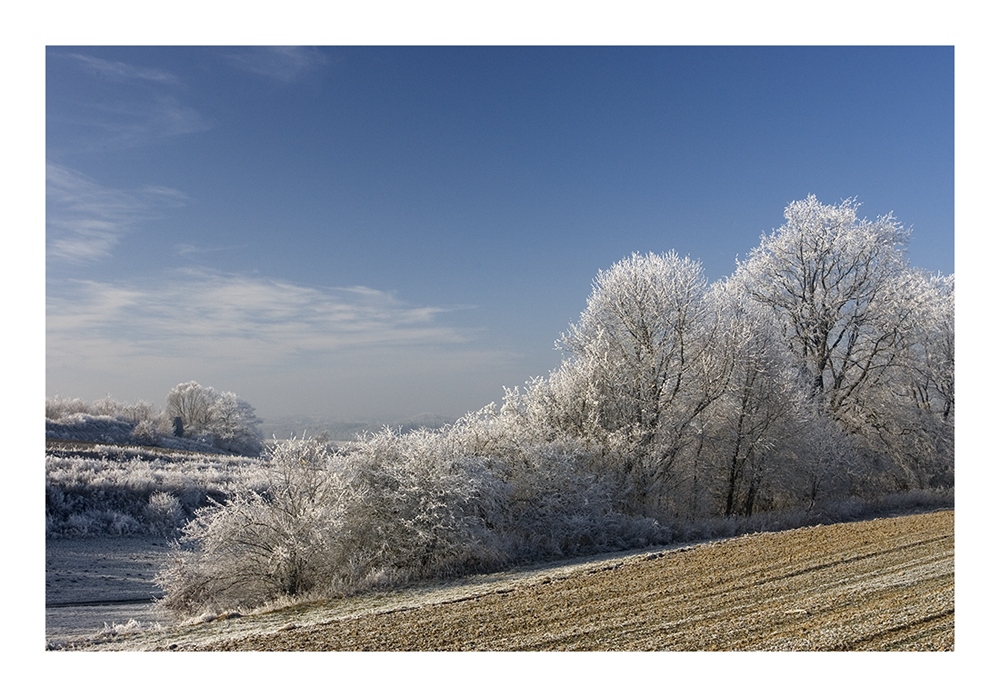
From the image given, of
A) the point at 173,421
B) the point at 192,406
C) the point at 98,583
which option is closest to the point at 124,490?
the point at 98,583

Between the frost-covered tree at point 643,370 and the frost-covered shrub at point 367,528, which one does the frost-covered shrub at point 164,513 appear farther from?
the frost-covered tree at point 643,370

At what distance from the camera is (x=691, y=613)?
18.4ft

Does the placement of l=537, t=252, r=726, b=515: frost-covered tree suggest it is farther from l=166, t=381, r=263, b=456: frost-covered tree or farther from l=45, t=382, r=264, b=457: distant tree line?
l=166, t=381, r=263, b=456: frost-covered tree

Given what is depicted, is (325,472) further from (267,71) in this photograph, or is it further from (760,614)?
(760,614)

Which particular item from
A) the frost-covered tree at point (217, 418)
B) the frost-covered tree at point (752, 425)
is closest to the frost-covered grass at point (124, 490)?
the frost-covered tree at point (217, 418)

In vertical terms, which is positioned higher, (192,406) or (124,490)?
(192,406)

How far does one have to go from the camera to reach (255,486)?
870 cm

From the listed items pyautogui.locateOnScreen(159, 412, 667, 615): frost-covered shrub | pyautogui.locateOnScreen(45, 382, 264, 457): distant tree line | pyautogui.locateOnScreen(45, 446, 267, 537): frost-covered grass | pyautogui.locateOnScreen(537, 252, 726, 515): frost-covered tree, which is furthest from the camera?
pyautogui.locateOnScreen(45, 382, 264, 457): distant tree line

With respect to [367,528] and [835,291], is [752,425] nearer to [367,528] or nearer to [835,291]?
[835,291]

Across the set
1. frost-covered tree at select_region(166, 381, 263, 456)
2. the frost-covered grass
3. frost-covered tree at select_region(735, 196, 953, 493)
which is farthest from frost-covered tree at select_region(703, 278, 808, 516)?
frost-covered tree at select_region(166, 381, 263, 456)

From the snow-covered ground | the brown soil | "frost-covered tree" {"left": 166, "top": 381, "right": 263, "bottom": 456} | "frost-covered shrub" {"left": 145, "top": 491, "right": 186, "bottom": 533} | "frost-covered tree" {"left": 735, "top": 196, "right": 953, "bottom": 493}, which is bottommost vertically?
the snow-covered ground

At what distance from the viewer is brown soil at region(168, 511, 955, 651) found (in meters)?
5.11

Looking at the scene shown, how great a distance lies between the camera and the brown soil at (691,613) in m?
5.11
